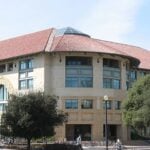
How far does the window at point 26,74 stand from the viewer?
79562mm

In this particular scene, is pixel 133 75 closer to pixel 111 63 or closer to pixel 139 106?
pixel 111 63

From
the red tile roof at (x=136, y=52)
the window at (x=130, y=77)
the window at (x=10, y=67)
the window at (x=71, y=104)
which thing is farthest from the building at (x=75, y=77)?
the red tile roof at (x=136, y=52)

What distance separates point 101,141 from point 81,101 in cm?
730

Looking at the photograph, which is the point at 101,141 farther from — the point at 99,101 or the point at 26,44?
the point at 26,44

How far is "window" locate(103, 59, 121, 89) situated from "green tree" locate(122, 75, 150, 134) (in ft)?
37.4

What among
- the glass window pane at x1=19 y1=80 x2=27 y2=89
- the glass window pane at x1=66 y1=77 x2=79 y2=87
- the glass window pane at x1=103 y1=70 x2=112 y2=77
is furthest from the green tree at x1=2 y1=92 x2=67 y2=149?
the glass window pane at x1=103 y1=70 x2=112 y2=77

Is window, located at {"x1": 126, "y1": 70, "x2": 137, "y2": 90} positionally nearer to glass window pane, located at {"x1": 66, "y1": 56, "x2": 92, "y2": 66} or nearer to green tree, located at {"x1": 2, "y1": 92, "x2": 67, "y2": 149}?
glass window pane, located at {"x1": 66, "y1": 56, "x2": 92, "y2": 66}

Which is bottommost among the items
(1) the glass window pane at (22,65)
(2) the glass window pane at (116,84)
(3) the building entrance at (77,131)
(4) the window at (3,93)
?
(3) the building entrance at (77,131)

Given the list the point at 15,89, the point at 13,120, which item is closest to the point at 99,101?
the point at 15,89

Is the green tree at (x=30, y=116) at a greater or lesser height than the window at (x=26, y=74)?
lesser

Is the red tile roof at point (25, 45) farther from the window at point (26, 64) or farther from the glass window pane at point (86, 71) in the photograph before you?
the glass window pane at point (86, 71)

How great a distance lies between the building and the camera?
77.6 meters

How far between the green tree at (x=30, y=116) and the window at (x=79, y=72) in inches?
1139

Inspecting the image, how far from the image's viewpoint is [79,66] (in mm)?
77812
